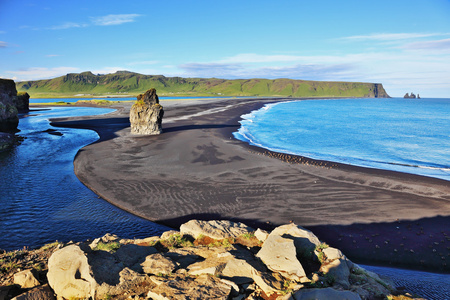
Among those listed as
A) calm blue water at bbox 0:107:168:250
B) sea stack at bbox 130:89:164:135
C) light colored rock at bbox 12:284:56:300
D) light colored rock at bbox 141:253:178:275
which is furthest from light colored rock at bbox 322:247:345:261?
sea stack at bbox 130:89:164:135

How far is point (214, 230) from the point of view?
12.6 meters

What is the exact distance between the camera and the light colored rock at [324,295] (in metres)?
7.57

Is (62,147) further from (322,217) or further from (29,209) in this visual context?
(322,217)

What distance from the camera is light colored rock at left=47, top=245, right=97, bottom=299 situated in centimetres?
792

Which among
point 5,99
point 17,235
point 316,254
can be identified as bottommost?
point 17,235

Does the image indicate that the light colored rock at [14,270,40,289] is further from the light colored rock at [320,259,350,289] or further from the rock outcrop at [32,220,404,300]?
the light colored rock at [320,259,350,289]

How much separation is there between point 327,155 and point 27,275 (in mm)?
34960

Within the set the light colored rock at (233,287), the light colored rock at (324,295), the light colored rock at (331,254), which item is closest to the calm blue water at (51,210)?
the light colored rock at (233,287)

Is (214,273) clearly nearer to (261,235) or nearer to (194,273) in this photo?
(194,273)

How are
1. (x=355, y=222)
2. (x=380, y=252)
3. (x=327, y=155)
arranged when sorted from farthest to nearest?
1. (x=327, y=155)
2. (x=355, y=222)
3. (x=380, y=252)

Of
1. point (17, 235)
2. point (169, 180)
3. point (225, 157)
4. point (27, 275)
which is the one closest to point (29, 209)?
point (17, 235)

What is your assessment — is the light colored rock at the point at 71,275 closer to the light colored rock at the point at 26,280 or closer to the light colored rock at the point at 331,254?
the light colored rock at the point at 26,280

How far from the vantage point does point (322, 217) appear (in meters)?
17.0

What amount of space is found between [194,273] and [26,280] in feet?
18.4
